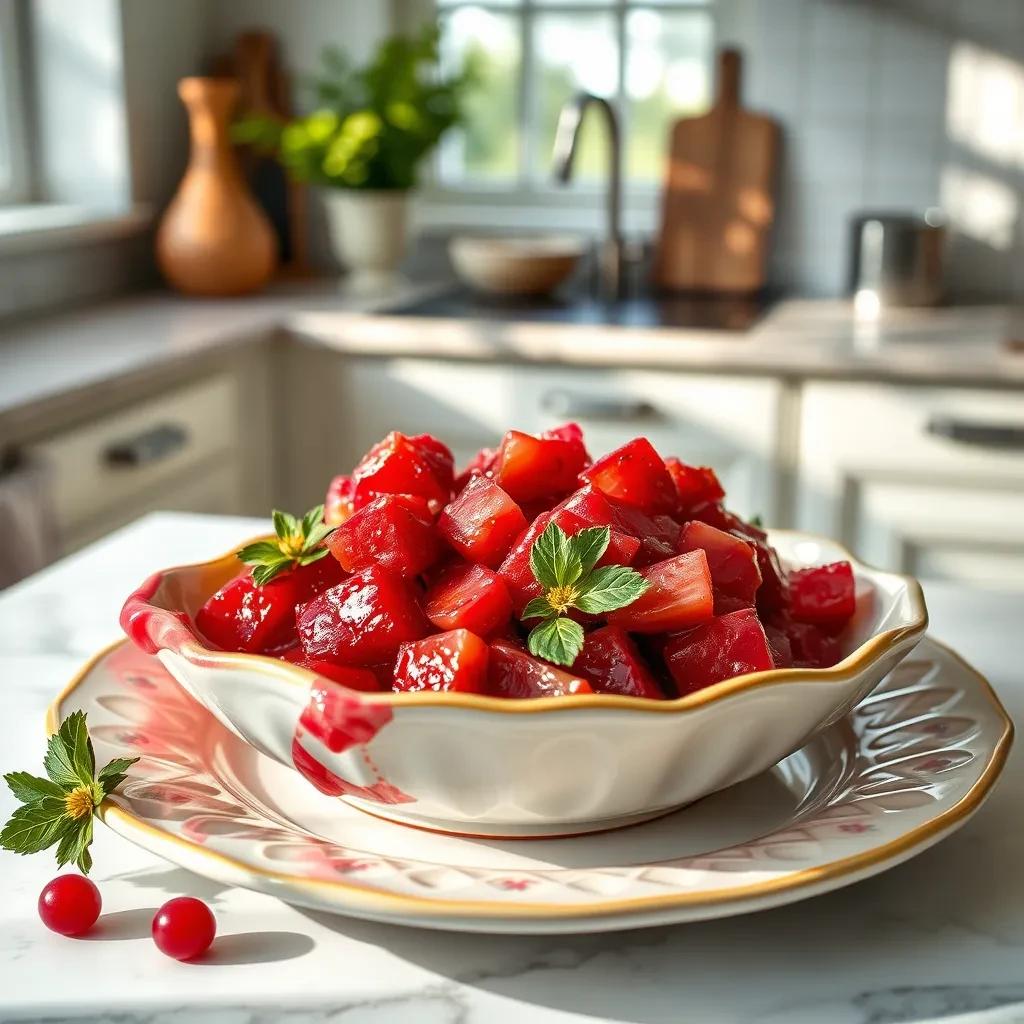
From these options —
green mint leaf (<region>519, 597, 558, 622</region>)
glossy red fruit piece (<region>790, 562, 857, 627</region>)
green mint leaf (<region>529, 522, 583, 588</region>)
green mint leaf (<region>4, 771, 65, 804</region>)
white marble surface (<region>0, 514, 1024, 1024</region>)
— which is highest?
green mint leaf (<region>529, 522, 583, 588</region>)

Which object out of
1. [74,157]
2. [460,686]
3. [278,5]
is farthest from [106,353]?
[460,686]

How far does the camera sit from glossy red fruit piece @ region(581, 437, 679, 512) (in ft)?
2.45

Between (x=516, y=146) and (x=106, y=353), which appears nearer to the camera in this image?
(x=106, y=353)

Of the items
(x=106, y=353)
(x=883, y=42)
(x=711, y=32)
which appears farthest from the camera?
(x=711, y=32)

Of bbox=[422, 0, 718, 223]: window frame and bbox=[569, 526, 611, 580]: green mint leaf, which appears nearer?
bbox=[569, 526, 611, 580]: green mint leaf

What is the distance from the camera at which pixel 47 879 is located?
664 mm

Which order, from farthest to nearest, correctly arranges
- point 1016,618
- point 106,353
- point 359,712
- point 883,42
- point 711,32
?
point 711,32, point 883,42, point 106,353, point 1016,618, point 359,712

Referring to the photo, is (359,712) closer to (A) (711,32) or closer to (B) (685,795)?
(B) (685,795)

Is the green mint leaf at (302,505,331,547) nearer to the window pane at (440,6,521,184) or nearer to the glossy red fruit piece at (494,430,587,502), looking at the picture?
the glossy red fruit piece at (494,430,587,502)

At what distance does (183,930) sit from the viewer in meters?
0.59

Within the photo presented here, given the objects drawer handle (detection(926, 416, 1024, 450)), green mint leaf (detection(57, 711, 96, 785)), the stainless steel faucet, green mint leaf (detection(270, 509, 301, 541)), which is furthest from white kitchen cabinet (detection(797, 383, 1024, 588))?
green mint leaf (detection(57, 711, 96, 785))

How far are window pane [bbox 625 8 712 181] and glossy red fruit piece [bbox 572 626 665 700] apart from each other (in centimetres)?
225

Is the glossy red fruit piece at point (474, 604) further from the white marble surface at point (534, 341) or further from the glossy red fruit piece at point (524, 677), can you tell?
the white marble surface at point (534, 341)

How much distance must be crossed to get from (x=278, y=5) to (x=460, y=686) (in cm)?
258
